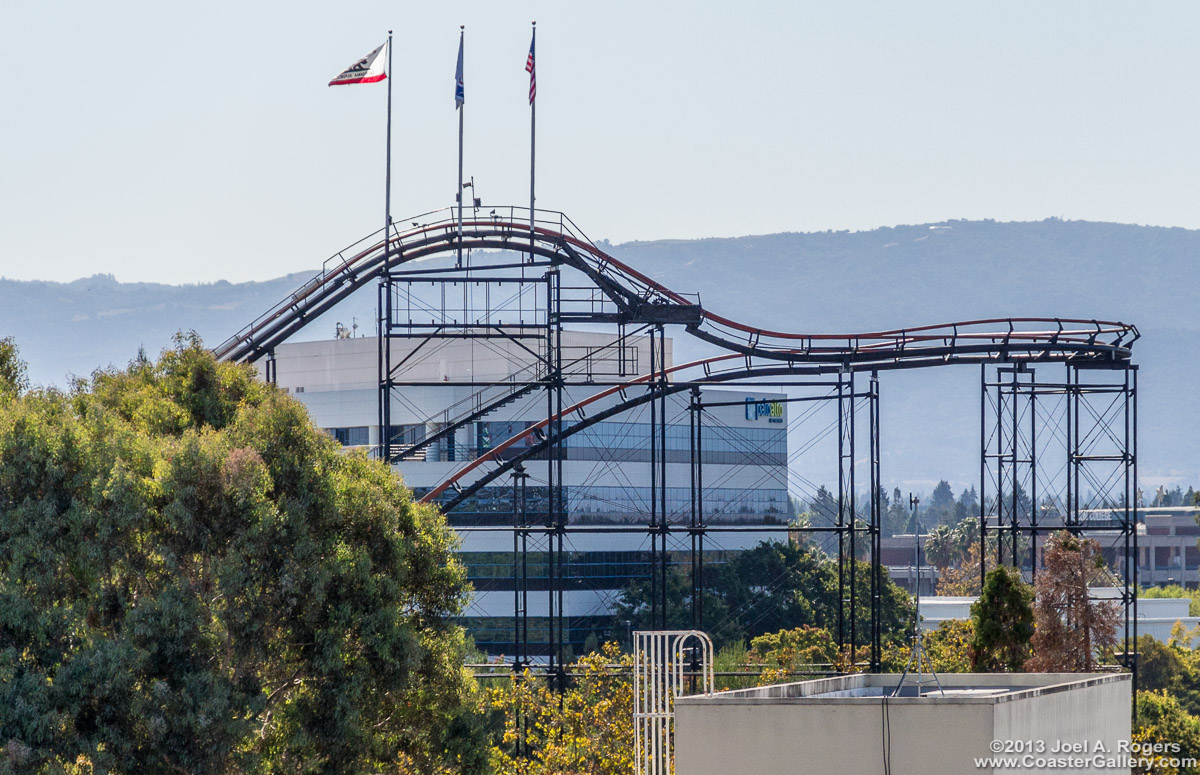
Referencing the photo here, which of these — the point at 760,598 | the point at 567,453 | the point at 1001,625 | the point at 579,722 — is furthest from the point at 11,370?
the point at 567,453

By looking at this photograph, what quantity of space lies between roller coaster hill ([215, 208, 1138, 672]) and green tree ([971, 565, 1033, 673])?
398cm

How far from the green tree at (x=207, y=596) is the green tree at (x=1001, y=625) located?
51.6 feet

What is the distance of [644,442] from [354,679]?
61828 millimetres

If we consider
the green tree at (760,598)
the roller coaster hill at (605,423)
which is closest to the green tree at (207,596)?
the roller coaster hill at (605,423)

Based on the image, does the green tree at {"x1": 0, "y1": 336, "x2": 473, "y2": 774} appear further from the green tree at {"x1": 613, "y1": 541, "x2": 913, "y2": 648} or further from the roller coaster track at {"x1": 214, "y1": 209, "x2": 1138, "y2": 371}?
the green tree at {"x1": 613, "y1": 541, "x2": 913, "y2": 648}

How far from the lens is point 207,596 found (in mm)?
22781

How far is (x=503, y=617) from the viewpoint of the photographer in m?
76.6

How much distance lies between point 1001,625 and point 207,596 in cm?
2072

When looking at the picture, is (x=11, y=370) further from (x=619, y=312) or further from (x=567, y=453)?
(x=567, y=453)

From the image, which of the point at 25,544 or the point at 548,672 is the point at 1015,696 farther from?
the point at 548,672

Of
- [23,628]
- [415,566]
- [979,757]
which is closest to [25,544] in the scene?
[23,628]

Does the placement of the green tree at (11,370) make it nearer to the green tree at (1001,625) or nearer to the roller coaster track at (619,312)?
the roller coaster track at (619,312)

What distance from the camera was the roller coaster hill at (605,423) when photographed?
3956 centimetres

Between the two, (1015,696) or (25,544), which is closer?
(1015,696)
